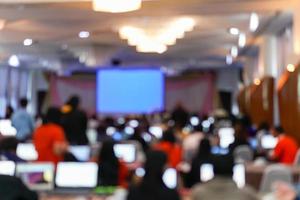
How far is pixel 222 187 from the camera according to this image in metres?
4.53

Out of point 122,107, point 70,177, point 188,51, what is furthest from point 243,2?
point 122,107

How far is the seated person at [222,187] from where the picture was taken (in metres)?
4.53

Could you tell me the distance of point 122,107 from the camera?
27.1m

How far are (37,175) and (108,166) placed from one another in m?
0.82

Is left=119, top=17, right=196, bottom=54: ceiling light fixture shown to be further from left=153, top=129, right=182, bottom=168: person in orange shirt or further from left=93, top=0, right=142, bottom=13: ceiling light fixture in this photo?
left=93, top=0, right=142, bottom=13: ceiling light fixture

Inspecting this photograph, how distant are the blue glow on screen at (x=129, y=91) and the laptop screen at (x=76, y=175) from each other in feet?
63.2

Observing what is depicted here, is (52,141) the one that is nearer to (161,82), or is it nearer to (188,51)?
(188,51)

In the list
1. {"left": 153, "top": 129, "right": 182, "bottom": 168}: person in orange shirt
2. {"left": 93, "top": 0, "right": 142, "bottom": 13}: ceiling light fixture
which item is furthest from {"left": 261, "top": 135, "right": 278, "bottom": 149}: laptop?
{"left": 93, "top": 0, "right": 142, "bottom": 13}: ceiling light fixture

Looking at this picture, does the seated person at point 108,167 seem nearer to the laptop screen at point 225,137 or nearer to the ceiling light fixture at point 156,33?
the laptop screen at point 225,137

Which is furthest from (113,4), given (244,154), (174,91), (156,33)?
(174,91)

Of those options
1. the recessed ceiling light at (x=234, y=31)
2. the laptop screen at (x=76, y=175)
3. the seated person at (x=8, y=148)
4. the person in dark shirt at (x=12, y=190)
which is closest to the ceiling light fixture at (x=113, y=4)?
the laptop screen at (x=76, y=175)

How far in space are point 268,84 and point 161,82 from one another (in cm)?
1067

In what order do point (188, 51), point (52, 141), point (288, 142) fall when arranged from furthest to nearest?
point (188, 51) < point (288, 142) < point (52, 141)

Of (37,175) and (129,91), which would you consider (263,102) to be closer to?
(129,91)
